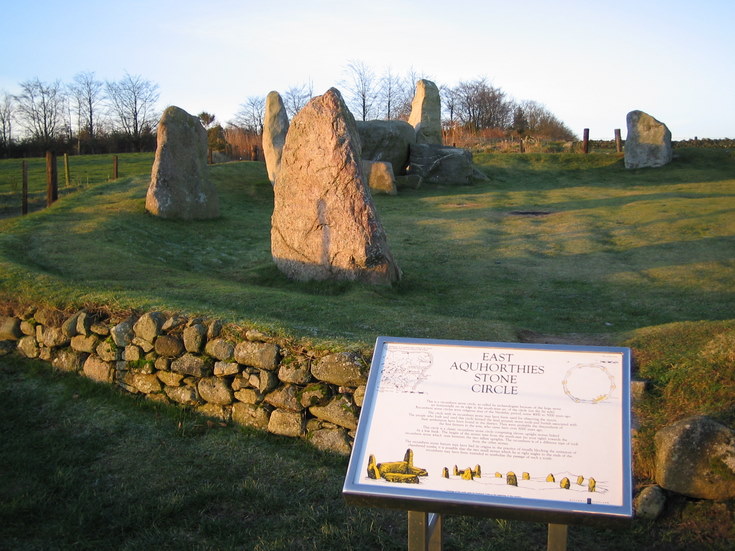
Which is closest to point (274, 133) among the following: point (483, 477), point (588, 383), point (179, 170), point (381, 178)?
point (381, 178)

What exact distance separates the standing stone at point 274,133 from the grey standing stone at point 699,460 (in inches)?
690

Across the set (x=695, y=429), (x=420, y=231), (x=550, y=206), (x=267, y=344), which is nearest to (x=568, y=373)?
(x=695, y=429)

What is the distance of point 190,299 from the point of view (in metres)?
7.87

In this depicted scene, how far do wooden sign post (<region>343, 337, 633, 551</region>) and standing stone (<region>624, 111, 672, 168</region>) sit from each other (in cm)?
2391

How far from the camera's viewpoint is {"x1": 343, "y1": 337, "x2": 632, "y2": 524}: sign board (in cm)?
285

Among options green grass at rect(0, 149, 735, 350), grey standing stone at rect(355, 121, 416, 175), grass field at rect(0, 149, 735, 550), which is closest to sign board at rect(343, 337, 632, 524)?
grass field at rect(0, 149, 735, 550)

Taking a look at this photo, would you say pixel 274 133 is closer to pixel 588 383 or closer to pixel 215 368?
pixel 215 368

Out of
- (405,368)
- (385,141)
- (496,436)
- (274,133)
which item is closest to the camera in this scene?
(496,436)

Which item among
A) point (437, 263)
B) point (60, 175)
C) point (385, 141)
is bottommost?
point (437, 263)

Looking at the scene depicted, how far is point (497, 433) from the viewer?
3.08 m

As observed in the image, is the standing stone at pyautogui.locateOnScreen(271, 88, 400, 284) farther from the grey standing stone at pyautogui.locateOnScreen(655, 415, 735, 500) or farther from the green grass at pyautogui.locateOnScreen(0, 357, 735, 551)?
the grey standing stone at pyautogui.locateOnScreen(655, 415, 735, 500)

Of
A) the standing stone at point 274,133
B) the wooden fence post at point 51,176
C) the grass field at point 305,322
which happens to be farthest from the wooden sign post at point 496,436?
the standing stone at point 274,133

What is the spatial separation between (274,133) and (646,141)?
13608mm

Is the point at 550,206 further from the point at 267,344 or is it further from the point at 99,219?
the point at 267,344
